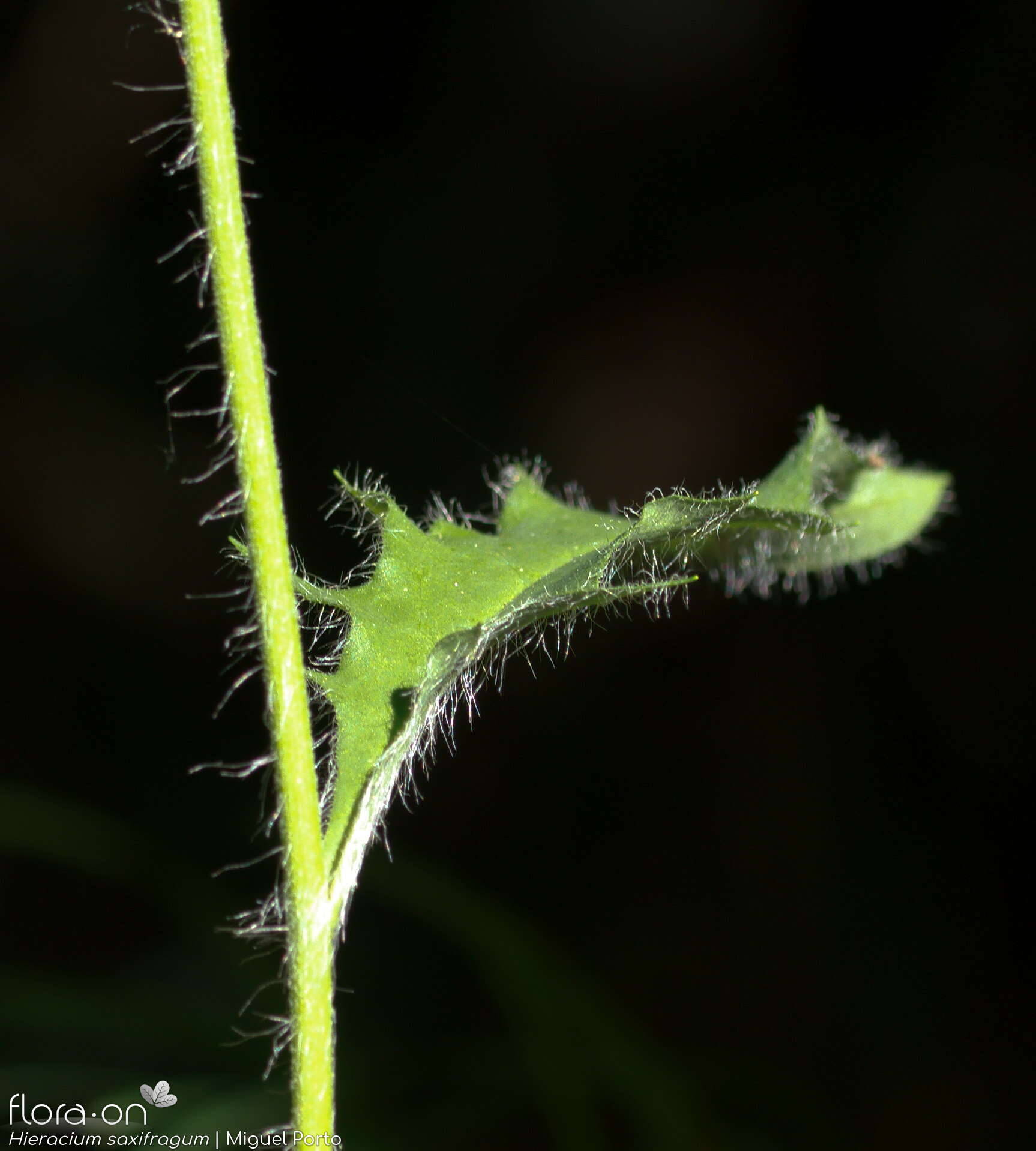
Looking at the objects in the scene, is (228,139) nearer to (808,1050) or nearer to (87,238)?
(808,1050)

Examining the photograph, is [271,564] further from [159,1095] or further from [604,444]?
[604,444]

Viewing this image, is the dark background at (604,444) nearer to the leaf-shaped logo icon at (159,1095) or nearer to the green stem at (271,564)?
the leaf-shaped logo icon at (159,1095)

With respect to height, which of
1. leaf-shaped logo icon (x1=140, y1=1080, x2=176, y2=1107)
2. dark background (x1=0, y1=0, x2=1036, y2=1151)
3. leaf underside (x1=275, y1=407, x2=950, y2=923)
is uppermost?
dark background (x1=0, y1=0, x2=1036, y2=1151)

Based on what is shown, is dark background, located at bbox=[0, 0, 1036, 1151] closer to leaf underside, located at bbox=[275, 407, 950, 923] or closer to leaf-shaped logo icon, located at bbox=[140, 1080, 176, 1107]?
leaf-shaped logo icon, located at bbox=[140, 1080, 176, 1107]

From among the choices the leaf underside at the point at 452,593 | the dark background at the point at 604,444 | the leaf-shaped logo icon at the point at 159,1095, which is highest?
the dark background at the point at 604,444

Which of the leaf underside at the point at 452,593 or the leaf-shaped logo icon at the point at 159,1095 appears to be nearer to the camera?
the leaf underside at the point at 452,593

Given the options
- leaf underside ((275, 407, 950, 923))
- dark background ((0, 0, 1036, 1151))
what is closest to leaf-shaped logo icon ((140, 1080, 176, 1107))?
leaf underside ((275, 407, 950, 923))

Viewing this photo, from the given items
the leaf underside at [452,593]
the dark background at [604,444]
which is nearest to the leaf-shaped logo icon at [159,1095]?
the leaf underside at [452,593]
